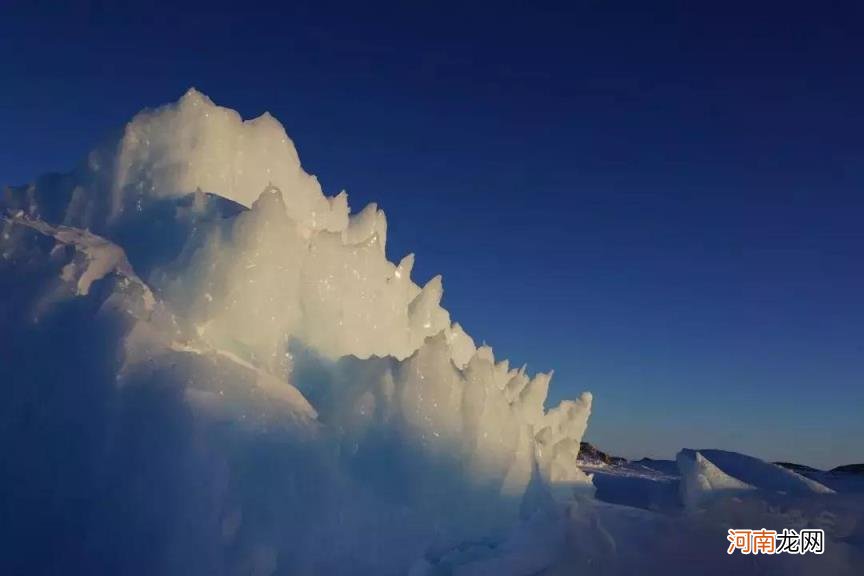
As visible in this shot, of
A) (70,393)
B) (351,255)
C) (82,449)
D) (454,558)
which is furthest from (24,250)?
(454,558)

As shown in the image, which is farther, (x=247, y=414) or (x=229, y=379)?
(x=229, y=379)

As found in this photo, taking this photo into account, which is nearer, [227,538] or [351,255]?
[227,538]

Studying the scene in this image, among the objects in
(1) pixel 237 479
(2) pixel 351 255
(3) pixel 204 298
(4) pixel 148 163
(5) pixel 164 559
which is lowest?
(5) pixel 164 559

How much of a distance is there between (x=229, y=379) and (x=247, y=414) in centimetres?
51

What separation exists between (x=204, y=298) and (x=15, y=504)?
10.8 ft

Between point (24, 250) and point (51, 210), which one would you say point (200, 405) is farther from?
point (51, 210)

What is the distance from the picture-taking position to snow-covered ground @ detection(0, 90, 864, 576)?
820 cm

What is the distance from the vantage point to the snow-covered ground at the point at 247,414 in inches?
323

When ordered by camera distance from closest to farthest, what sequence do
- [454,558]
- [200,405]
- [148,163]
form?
1. [200,405]
2. [454,558]
3. [148,163]

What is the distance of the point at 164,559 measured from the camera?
7793mm

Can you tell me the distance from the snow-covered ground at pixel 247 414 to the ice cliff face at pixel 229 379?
27 millimetres

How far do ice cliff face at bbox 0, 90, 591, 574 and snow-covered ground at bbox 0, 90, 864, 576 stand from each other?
0.09 feet

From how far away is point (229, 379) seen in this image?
866 cm

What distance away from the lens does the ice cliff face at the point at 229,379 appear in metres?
8.19
